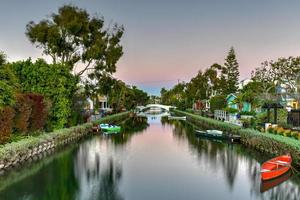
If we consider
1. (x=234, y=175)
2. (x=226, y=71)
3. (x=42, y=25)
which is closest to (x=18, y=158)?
(x=234, y=175)

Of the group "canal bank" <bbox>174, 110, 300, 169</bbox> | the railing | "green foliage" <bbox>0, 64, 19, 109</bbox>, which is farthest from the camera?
the railing

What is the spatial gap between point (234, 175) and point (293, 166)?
369 centimetres

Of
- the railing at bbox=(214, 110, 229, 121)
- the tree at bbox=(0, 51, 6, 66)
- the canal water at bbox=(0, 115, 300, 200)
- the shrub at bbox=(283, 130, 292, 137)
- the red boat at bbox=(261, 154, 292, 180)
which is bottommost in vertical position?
the canal water at bbox=(0, 115, 300, 200)

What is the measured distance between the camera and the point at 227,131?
4466 centimetres

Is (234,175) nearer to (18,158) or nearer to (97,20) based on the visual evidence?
(18,158)

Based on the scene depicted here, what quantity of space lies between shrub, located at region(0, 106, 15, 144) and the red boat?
15.8 m

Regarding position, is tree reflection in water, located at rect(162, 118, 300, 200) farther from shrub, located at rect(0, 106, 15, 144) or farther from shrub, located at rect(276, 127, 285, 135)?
shrub, located at rect(0, 106, 15, 144)

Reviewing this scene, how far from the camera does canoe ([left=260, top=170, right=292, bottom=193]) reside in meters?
19.3

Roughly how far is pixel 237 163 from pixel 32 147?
1516cm

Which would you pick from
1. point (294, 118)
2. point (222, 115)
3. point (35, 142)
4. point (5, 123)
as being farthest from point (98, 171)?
point (222, 115)

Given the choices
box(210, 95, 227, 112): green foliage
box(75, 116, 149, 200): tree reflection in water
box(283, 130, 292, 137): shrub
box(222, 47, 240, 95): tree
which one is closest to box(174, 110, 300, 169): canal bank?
box(283, 130, 292, 137): shrub

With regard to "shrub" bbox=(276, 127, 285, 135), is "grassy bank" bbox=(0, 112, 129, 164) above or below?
below

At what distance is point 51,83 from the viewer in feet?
117

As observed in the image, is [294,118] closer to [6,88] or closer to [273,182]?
[273,182]
